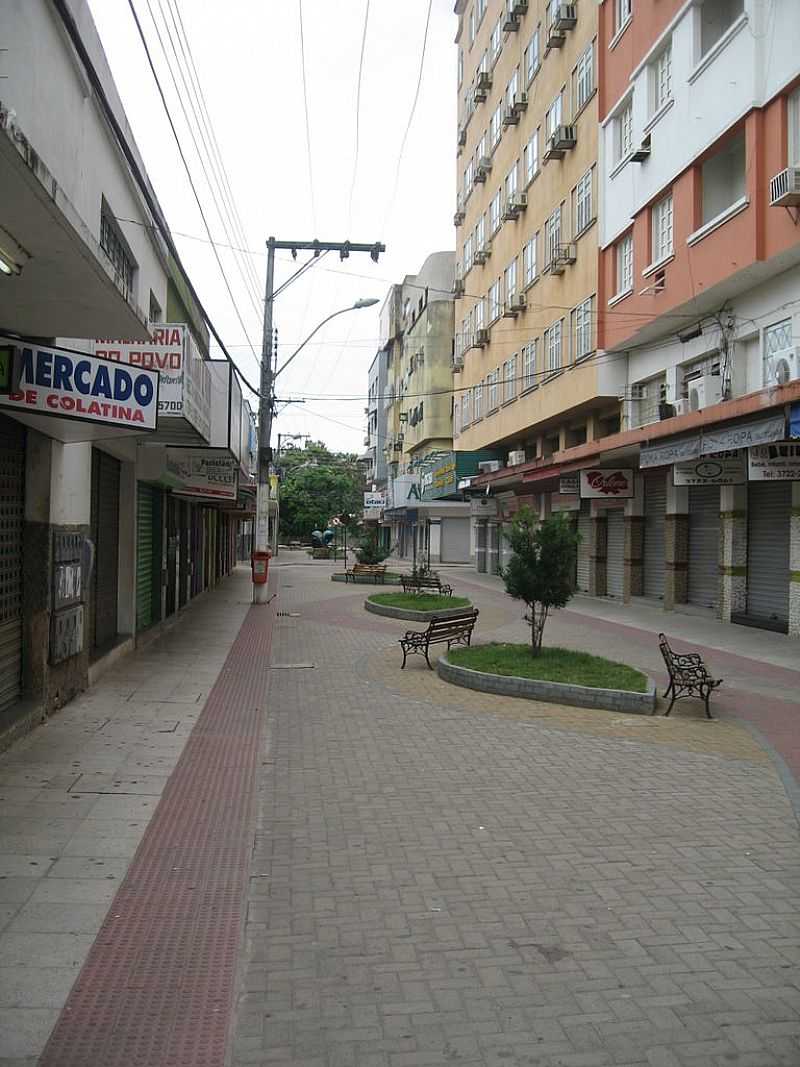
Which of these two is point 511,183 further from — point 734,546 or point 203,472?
point 203,472

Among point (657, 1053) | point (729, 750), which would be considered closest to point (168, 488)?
point (729, 750)

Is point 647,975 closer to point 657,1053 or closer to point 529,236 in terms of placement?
point 657,1053

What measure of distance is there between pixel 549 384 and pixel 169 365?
19201mm

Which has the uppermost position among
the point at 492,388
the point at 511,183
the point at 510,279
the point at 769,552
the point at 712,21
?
the point at 511,183

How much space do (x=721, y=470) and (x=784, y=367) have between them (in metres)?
2.77

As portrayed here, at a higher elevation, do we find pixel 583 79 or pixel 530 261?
pixel 583 79

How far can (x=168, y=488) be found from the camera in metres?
16.4

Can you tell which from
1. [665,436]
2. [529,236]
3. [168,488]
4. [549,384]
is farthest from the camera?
[529,236]

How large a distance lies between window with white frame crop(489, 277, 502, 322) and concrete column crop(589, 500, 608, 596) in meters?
11.2

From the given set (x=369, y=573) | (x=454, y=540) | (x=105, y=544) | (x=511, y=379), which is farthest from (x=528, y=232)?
(x=454, y=540)

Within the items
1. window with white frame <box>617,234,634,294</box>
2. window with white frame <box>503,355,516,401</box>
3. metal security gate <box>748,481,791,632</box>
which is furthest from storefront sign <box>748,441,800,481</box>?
window with white frame <box>503,355,516,401</box>

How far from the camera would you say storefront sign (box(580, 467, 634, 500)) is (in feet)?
76.2

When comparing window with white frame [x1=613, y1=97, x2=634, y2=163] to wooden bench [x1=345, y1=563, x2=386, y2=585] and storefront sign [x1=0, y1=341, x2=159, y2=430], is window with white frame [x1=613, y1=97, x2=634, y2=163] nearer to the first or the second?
wooden bench [x1=345, y1=563, x2=386, y2=585]

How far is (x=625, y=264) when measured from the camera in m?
22.1
